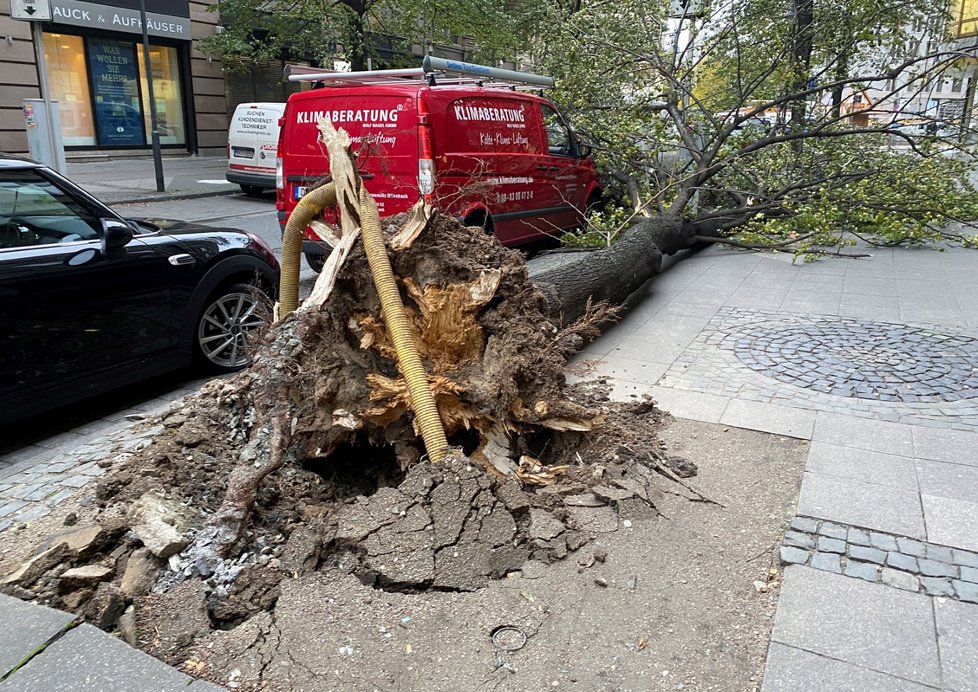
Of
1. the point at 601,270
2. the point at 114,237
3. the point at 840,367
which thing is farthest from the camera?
the point at 601,270

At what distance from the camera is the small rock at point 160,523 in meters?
3.15

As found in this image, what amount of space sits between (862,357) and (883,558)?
11.2 feet

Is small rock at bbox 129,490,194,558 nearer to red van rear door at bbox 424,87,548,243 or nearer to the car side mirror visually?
the car side mirror

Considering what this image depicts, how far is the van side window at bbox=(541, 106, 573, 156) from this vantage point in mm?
10398

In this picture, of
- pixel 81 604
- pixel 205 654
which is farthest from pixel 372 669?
pixel 81 604

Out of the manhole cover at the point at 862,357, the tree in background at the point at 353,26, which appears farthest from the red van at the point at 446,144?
the tree in background at the point at 353,26

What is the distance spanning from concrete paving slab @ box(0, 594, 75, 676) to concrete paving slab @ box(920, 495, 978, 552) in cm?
377

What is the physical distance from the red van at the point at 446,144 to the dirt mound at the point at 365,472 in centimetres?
301

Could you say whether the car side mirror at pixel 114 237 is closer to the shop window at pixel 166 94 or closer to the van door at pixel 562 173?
the van door at pixel 562 173

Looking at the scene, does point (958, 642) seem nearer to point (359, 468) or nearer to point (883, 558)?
point (883, 558)

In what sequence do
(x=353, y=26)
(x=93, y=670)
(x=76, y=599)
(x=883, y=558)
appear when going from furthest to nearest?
1. (x=353, y=26)
2. (x=883, y=558)
3. (x=76, y=599)
4. (x=93, y=670)

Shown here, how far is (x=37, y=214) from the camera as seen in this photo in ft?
16.1

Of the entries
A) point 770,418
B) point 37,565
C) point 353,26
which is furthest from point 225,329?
point 353,26

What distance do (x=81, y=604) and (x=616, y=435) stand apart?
275 centimetres
